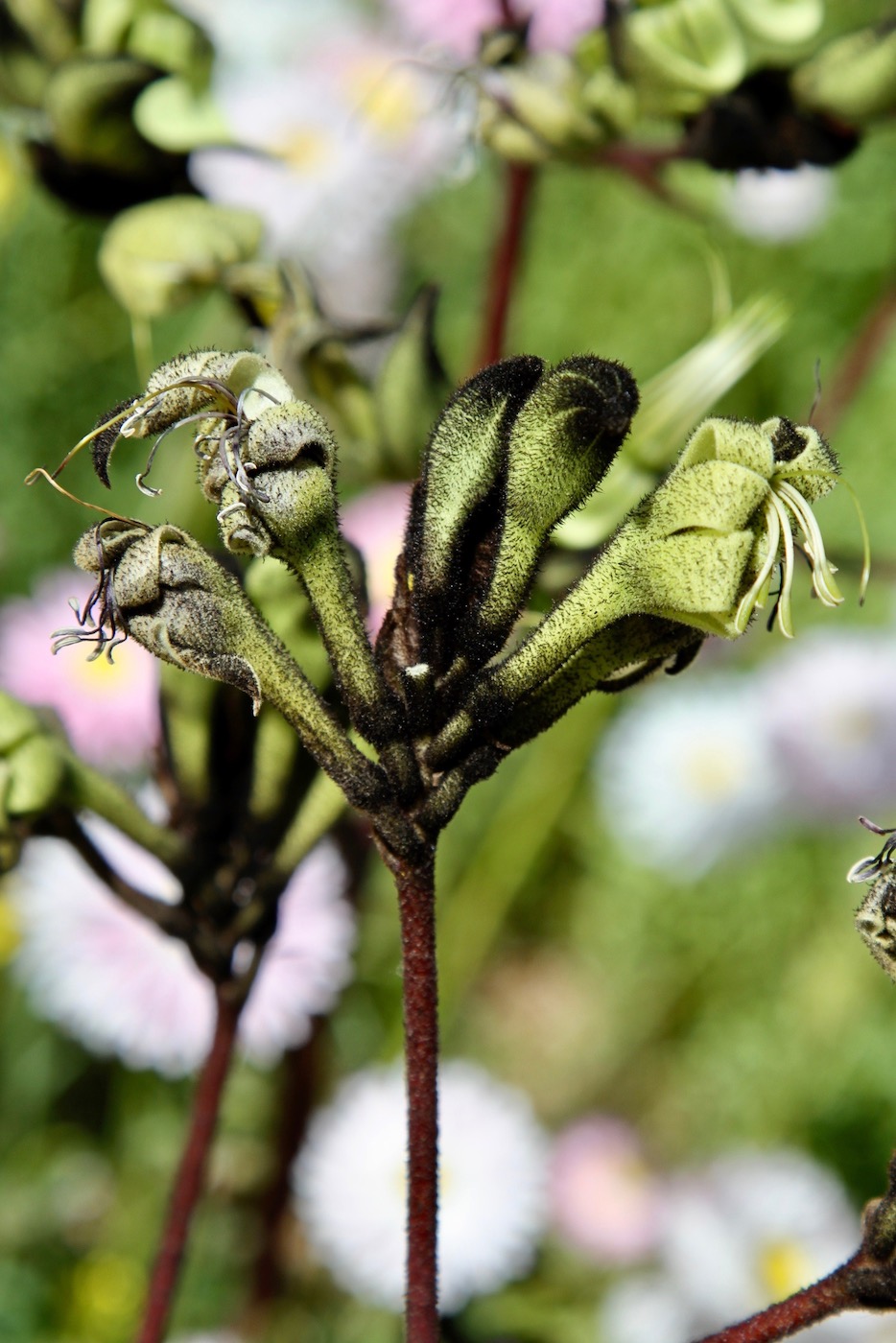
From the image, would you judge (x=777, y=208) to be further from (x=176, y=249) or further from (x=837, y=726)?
(x=176, y=249)

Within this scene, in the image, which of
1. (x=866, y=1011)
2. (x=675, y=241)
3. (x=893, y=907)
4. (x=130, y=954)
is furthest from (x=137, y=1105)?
(x=675, y=241)

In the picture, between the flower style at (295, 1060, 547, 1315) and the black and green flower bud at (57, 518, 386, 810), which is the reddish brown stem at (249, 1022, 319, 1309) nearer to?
the flower style at (295, 1060, 547, 1315)

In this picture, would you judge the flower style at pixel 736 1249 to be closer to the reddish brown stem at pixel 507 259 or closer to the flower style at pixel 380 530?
the flower style at pixel 380 530

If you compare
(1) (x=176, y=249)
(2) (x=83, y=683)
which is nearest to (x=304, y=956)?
(2) (x=83, y=683)

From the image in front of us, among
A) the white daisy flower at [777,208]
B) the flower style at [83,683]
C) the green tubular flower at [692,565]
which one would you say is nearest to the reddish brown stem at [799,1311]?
the green tubular flower at [692,565]

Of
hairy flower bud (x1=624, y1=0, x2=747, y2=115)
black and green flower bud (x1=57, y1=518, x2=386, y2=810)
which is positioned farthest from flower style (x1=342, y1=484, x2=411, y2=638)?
black and green flower bud (x1=57, y1=518, x2=386, y2=810)
